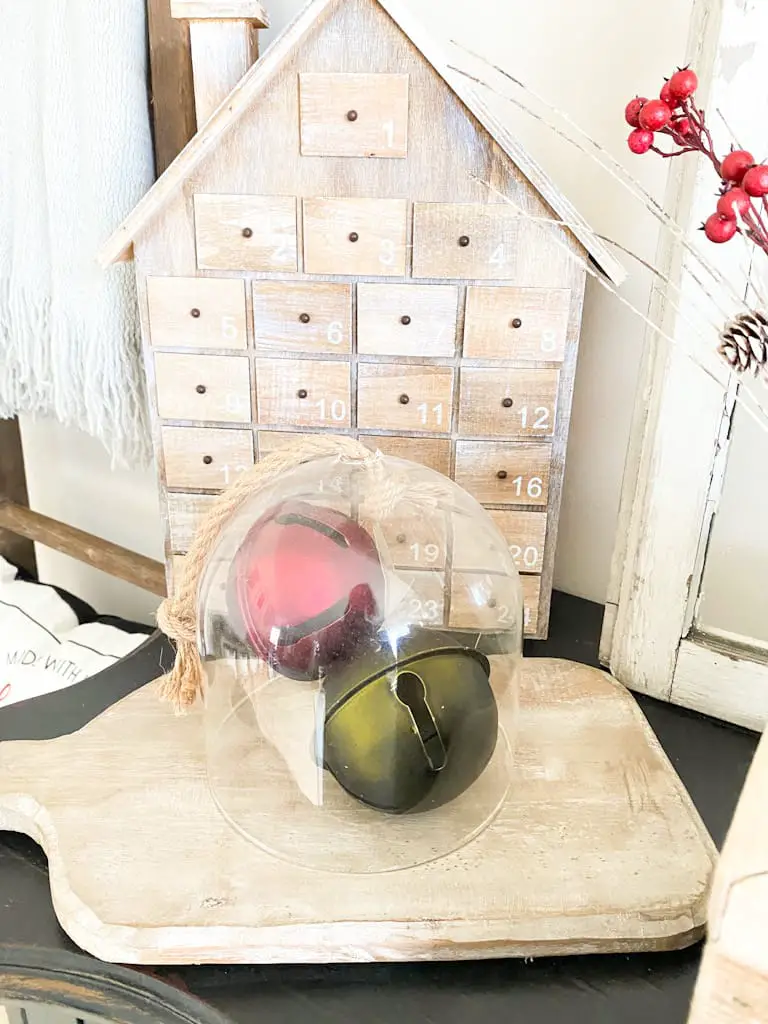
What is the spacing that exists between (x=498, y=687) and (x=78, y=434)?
2.05ft

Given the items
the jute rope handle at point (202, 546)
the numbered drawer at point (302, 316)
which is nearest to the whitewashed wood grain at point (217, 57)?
the numbered drawer at point (302, 316)

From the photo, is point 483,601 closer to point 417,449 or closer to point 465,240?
point 417,449

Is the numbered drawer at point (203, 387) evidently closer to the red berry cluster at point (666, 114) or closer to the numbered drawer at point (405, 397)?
the numbered drawer at point (405, 397)

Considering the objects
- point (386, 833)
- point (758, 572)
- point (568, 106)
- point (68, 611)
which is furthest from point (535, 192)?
point (68, 611)

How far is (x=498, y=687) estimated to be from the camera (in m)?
0.52

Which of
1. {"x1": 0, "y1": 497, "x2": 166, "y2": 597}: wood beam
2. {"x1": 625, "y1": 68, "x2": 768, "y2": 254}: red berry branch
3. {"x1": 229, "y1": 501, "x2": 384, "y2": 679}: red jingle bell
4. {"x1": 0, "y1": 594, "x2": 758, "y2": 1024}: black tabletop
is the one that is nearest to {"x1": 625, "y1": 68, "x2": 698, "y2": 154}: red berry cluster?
{"x1": 625, "y1": 68, "x2": 768, "y2": 254}: red berry branch

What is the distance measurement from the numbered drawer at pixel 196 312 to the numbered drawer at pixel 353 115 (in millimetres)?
103

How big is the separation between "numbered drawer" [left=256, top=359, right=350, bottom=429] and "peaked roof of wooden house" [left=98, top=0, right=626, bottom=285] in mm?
128

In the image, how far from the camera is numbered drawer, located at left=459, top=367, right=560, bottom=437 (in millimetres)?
561

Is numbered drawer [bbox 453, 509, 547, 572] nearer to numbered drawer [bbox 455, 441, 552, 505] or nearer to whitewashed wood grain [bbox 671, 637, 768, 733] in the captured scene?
numbered drawer [bbox 455, 441, 552, 505]

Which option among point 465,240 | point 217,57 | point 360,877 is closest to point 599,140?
point 465,240

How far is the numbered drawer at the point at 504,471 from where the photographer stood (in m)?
0.58

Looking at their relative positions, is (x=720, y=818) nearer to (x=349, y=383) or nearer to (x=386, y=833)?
(x=386, y=833)

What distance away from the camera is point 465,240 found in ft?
1.75
